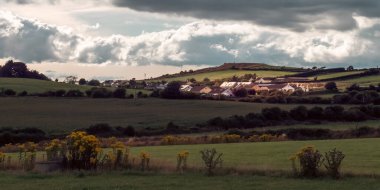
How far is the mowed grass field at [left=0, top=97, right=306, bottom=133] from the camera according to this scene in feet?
273

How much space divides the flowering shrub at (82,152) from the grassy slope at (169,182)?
6.53ft

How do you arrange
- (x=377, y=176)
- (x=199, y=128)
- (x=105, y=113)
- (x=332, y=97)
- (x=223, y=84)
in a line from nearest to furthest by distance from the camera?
(x=377, y=176) → (x=199, y=128) → (x=105, y=113) → (x=332, y=97) → (x=223, y=84)

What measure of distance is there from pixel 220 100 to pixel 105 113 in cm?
2805

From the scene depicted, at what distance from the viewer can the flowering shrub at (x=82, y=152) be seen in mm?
24016

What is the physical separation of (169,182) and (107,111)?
8005cm

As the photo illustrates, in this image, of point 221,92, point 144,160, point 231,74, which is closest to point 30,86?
point 221,92

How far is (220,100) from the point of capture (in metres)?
117

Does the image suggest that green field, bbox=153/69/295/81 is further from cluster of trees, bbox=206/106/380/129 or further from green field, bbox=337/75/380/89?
cluster of trees, bbox=206/106/380/129

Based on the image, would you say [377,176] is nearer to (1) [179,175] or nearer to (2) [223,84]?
(1) [179,175]

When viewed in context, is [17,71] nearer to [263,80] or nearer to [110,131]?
[263,80]

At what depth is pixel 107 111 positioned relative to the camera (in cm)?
9894

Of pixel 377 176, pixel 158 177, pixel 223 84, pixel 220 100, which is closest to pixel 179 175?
pixel 158 177

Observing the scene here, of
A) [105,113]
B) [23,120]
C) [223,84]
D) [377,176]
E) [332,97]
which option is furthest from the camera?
[223,84]

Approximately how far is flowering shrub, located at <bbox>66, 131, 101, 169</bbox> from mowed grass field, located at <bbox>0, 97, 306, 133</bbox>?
162 ft
